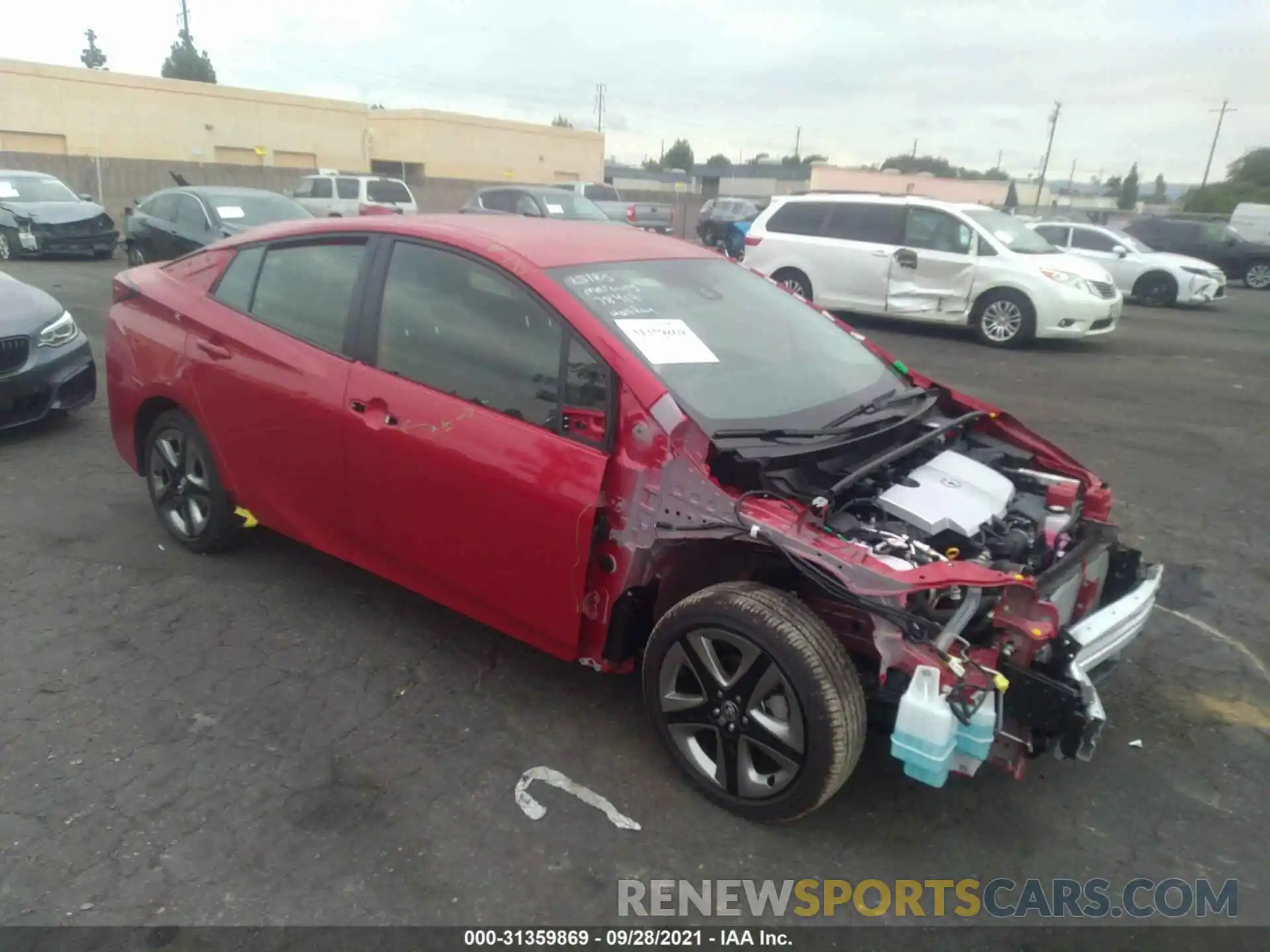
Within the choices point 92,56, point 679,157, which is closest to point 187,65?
point 92,56

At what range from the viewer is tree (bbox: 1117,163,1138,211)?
2874 inches

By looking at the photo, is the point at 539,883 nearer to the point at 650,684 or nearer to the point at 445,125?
the point at 650,684

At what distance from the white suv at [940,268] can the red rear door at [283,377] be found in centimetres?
867

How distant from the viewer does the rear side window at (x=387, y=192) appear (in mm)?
20422

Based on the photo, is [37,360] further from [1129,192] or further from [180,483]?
[1129,192]

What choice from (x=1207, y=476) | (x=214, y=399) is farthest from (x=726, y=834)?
(x=1207, y=476)

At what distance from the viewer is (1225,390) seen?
375 inches

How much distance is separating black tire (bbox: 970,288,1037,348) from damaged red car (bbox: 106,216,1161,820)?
8434 mm

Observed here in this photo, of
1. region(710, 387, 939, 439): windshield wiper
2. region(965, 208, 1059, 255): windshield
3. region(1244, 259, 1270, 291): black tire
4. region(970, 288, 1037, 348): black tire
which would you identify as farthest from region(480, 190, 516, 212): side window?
region(1244, 259, 1270, 291): black tire

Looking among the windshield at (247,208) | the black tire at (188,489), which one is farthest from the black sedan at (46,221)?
the black tire at (188,489)

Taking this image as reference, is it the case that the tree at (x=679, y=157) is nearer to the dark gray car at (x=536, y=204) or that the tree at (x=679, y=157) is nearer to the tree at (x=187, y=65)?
the tree at (x=187, y=65)

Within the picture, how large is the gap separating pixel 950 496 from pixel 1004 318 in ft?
31.5

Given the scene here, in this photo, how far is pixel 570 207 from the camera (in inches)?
675

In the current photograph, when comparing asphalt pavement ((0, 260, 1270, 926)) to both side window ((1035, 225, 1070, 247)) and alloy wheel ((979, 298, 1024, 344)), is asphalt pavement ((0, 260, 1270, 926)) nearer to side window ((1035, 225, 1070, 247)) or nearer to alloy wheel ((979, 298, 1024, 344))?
alloy wheel ((979, 298, 1024, 344))
